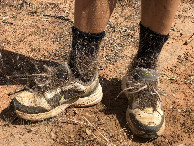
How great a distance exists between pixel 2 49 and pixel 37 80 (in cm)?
Result: 74

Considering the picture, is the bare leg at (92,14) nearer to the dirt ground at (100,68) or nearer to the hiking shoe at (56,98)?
the hiking shoe at (56,98)

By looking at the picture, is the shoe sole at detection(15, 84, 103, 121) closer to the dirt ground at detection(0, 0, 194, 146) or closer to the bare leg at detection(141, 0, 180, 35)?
the dirt ground at detection(0, 0, 194, 146)

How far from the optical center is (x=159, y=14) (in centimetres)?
164

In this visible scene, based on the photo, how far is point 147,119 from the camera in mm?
1799

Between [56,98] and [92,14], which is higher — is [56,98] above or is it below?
below

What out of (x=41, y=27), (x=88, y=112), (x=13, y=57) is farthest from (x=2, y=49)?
(x=88, y=112)

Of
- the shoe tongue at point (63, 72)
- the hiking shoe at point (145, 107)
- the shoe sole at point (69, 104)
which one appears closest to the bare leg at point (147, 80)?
the hiking shoe at point (145, 107)

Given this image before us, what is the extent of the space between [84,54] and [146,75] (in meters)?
0.45

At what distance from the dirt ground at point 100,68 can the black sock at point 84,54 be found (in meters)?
0.32

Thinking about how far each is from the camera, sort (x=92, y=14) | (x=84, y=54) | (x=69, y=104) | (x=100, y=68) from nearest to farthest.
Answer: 1. (x=92, y=14)
2. (x=84, y=54)
3. (x=69, y=104)
4. (x=100, y=68)

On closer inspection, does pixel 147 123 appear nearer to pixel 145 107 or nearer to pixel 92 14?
pixel 145 107

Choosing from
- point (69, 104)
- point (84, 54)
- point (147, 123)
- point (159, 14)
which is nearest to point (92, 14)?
point (84, 54)

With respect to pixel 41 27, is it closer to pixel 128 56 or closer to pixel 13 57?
pixel 13 57

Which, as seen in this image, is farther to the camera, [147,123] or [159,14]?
A: [147,123]
